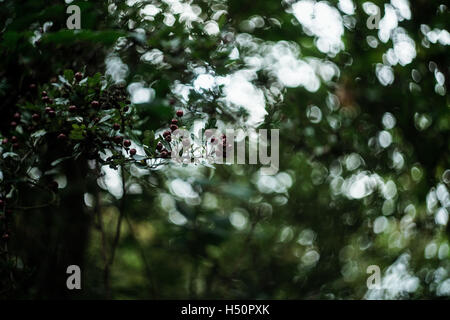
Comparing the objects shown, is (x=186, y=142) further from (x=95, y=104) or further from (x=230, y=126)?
(x=230, y=126)

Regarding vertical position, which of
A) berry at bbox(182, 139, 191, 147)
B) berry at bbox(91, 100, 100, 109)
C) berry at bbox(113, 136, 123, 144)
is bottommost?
berry at bbox(182, 139, 191, 147)

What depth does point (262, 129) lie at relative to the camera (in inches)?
81.0

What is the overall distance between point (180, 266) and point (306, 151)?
6.05ft

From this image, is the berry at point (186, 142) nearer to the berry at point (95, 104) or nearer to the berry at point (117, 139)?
the berry at point (117, 139)

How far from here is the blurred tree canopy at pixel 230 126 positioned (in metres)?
1.68

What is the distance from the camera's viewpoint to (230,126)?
221 centimetres

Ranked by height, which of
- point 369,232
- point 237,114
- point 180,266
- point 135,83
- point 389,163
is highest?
point 135,83

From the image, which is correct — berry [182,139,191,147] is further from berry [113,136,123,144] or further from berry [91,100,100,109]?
berry [91,100,100,109]

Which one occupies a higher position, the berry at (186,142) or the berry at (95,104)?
the berry at (95,104)

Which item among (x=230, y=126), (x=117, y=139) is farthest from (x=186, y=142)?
(x=230, y=126)

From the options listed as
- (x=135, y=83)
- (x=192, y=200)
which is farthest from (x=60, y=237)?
(x=135, y=83)

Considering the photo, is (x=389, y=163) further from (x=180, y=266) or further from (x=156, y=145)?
(x=180, y=266)

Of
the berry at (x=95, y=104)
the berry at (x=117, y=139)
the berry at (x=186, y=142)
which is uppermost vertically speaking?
the berry at (x=95, y=104)

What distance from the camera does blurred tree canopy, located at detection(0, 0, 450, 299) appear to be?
168 cm
